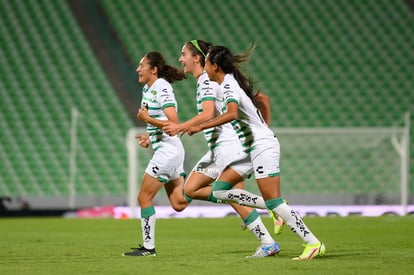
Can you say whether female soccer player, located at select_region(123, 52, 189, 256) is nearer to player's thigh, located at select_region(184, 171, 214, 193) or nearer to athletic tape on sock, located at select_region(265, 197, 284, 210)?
player's thigh, located at select_region(184, 171, 214, 193)

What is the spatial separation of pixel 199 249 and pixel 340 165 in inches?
352

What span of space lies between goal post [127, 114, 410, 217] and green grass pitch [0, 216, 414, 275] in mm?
2619

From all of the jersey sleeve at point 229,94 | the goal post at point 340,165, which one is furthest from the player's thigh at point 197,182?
the goal post at point 340,165

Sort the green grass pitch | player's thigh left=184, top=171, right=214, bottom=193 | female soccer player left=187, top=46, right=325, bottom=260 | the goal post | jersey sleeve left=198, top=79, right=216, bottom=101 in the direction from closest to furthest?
the green grass pitch, female soccer player left=187, top=46, right=325, bottom=260, jersey sleeve left=198, top=79, right=216, bottom=101, player's thigh left=184, top=171, right=214, bottom=193, the goal post

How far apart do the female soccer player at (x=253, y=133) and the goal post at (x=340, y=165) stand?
9528 millimetres

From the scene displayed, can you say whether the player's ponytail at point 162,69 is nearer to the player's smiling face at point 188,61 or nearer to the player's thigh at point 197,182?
the player's smiling face at point 188,61

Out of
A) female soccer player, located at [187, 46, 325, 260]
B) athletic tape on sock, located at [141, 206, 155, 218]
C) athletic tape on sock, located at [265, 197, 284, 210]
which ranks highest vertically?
female soccer player, located at [187, 46, 325, 260]

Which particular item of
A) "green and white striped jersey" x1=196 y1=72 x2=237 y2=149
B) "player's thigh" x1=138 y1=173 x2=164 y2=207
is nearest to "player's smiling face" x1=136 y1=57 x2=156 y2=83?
"green and white striped jersey" x1=196 y1=72 x2=237 y2=149

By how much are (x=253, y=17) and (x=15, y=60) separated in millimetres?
6134

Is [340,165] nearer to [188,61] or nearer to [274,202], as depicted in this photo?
[188,61]

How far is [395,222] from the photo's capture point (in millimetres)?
13242

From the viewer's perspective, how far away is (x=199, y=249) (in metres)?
8.83

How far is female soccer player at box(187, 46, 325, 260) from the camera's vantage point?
717 cm

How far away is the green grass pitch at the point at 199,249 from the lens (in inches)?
261
